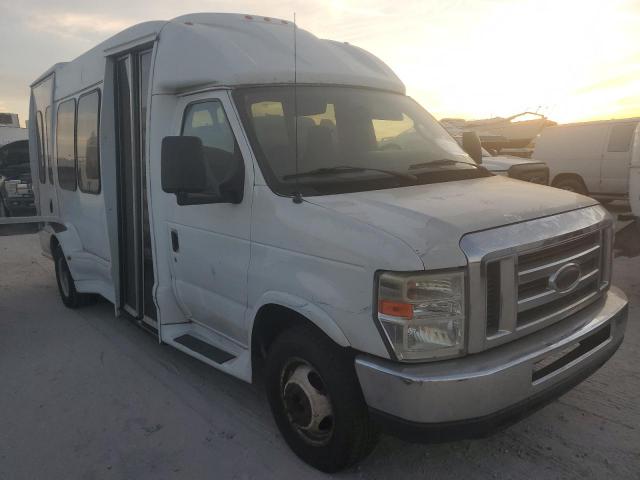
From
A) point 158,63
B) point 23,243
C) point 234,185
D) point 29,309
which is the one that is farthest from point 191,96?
point 23,243

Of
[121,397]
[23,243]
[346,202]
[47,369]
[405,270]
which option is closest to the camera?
[405,270]

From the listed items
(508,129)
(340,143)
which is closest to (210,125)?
(340,143)

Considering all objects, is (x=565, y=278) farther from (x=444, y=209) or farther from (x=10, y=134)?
(x=10, y=134)

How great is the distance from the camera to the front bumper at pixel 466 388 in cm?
240

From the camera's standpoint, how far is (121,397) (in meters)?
3.96

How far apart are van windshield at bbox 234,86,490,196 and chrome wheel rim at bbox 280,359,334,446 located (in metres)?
1.01

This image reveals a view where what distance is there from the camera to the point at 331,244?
2.67 metres

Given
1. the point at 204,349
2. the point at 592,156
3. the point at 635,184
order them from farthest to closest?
the point at 592,156, the point at 635,184, the point at 204,349

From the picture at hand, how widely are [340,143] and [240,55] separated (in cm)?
89

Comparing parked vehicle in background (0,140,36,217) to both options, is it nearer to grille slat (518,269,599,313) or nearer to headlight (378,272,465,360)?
headlight (378,272,465,360)

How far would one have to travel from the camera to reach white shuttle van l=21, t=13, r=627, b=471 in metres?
2.46

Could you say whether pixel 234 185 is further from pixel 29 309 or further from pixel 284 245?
pixel 29 309

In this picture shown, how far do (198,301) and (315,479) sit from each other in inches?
60.6

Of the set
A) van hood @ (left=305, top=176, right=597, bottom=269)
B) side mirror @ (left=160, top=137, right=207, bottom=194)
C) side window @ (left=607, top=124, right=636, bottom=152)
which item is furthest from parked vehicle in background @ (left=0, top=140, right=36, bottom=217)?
side window @ (left=607, top=124, right=636, bottom=152)
